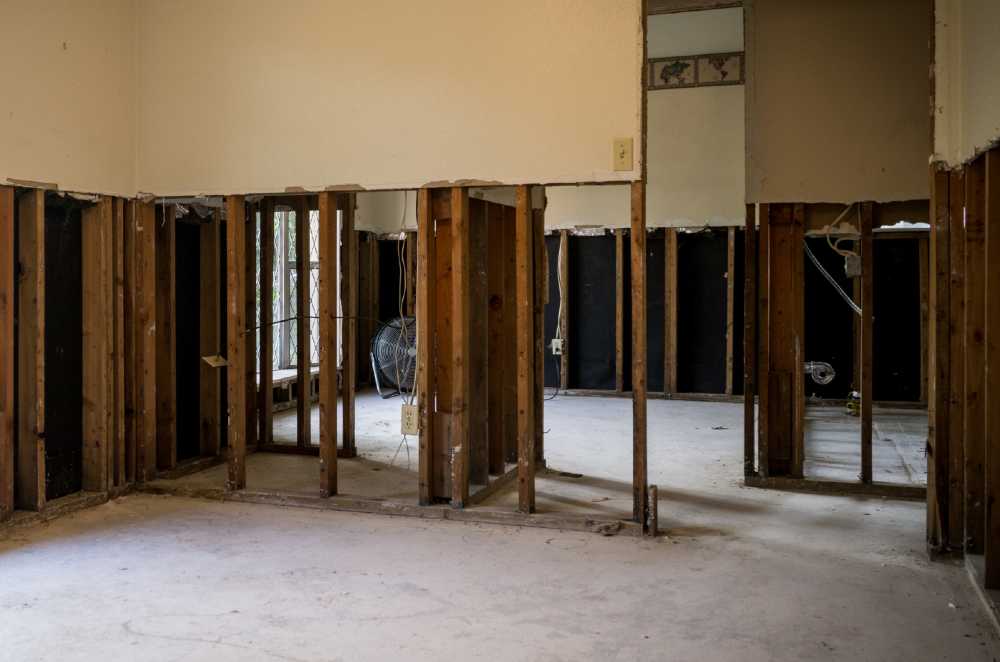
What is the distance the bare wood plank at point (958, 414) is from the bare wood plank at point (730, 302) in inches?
208

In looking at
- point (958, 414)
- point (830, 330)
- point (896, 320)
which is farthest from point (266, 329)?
point (896, 320)

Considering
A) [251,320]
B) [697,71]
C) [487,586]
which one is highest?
[697,71]

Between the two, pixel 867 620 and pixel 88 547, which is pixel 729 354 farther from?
pixel 88 547

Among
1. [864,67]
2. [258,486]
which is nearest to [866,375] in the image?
[864,67]

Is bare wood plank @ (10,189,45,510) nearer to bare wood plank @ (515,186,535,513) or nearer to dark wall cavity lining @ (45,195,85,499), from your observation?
dark wall cavity lining @ (45,195,85,499)

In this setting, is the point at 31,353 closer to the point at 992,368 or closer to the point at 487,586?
the point at 487,586

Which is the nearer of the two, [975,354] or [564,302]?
[975,354]

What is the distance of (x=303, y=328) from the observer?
5918 mm

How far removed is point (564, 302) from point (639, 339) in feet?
17.8

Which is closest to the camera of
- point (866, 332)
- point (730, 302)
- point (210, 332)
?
point (866, 332)

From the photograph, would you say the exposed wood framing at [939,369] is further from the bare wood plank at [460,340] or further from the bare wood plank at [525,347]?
the bare wood plank at [460,340]

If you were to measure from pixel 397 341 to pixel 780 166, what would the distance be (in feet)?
14.6

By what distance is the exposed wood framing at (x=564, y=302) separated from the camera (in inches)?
377

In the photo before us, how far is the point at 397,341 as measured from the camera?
28.4ft
